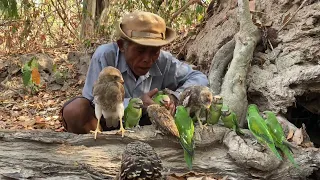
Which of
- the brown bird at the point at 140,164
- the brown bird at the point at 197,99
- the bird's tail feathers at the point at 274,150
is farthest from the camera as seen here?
the brown bird at the point at 197,99

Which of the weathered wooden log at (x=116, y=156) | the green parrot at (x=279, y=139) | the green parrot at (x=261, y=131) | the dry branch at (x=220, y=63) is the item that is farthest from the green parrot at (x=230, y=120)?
the dry branch at (x=220, y=63)

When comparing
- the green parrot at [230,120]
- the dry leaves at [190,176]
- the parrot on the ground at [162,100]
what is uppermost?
the parrot on the ground at [162,100]

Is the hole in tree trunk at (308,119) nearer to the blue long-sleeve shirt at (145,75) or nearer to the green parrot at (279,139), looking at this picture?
the blue long-sleeve shirt at (145,75)

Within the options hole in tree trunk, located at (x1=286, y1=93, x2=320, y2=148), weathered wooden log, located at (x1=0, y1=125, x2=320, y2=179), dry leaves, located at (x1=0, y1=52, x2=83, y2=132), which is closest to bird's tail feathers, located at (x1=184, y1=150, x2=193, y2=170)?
weathered wooden log, located at (x1=0, y1=125, x2=320, y2=179)

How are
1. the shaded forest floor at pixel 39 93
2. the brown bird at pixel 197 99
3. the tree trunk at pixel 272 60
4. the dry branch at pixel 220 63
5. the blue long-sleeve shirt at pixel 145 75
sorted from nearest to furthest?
the brown bird at pixel 197 99, the blue long-sleeve shirt at pixel 145 75, the tree trunk at pixel 272 60, the dry branch at pixel 220 63, the shaded forest floor at pixel 39 93

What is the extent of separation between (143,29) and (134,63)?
1.15 feet

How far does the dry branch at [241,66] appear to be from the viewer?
15.0ft

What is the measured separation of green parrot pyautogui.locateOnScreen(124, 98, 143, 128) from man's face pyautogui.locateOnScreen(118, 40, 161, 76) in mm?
546

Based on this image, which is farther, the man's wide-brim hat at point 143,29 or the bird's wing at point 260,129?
the man's wide-brim hat at point 143,29

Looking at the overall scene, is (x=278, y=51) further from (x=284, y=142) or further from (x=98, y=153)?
(x=98, y=153)

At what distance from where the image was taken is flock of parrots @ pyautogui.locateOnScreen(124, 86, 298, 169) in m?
3.34

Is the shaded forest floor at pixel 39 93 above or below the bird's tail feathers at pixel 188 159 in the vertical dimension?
below

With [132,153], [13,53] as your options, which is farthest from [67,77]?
[132,153]

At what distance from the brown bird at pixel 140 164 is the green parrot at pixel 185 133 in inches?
32.6
